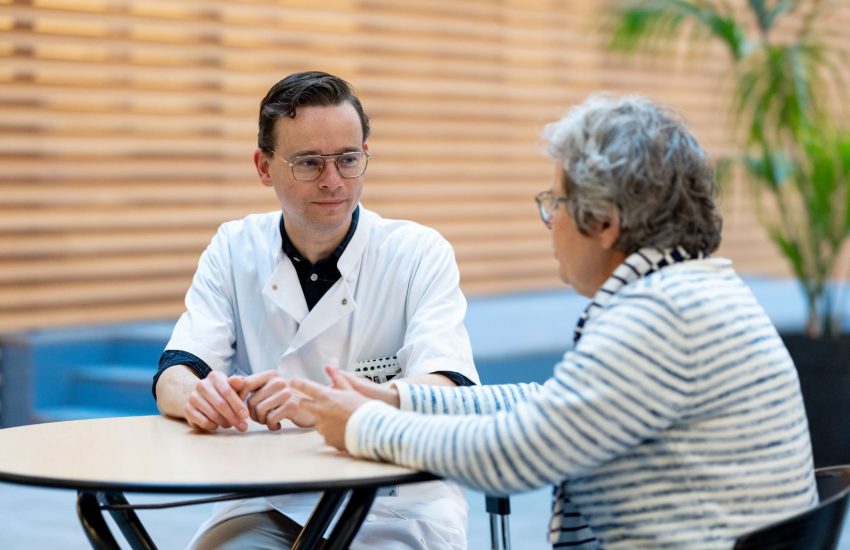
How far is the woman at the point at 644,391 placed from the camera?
157cm

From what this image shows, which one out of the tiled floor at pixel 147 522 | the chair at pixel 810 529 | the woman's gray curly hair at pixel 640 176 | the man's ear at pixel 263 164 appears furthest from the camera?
the tiled floor at pixel 147 522

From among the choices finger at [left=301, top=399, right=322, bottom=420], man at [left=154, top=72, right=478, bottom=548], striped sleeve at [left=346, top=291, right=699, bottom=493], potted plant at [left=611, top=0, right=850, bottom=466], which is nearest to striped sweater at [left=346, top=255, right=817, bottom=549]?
striped sleeve at [left=346, top=291, right=699, bottom=493]

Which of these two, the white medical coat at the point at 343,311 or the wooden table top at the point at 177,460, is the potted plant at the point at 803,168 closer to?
the white medical coat at the point at 343,311

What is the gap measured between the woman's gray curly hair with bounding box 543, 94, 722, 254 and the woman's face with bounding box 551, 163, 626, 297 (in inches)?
0.6

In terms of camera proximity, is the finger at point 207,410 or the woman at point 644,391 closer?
the woman at point 644,391

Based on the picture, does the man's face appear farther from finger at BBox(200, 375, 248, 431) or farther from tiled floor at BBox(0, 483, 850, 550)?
tiled floor at BBox(0, 483, 850, 550)

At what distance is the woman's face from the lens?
68.1 inches

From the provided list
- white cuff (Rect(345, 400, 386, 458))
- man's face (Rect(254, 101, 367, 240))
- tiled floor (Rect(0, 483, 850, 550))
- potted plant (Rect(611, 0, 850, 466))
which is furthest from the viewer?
potted plant (Rect(611, 0, 850, 466))

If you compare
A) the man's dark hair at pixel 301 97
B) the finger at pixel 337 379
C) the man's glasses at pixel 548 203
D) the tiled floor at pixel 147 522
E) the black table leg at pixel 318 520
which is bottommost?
the tiled floor at pixel 147 522

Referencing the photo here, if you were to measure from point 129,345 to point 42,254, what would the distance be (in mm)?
629

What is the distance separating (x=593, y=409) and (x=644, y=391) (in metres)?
0.07

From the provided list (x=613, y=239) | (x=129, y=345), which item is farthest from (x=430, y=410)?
(x=129, y=345)

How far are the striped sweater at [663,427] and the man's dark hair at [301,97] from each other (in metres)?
0.96

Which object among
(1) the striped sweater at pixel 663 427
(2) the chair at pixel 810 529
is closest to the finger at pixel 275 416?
(1) the striped sweater at pixel 663 427
